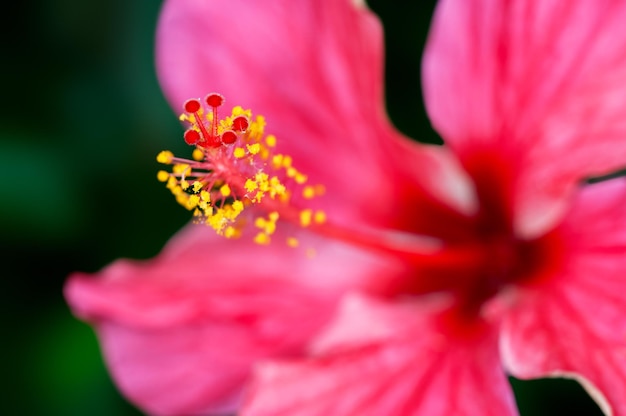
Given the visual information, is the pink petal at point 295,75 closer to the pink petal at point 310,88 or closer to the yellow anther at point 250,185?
the pink petal at point 310,88

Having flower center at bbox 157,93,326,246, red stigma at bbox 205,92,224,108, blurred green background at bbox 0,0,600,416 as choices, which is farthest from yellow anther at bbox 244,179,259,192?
blurred green background at bbox 0,0,600,416

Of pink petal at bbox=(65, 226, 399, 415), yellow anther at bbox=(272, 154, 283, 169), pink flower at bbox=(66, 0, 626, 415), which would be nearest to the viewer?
pink flower at bbox=(66, 0, 626, 415)

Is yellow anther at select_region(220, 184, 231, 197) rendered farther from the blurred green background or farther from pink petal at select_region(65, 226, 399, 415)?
the blurred green background

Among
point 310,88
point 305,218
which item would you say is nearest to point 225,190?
point 305,218

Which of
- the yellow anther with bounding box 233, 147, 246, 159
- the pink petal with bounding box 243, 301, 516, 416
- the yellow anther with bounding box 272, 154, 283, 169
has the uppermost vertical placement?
the yellow anther with bounding box 272, 154, 283, 169

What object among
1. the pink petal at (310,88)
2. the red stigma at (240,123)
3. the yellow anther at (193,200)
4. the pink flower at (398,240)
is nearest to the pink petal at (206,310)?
the pink flower at (398,240)


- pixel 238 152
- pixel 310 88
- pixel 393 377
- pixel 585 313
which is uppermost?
pixel 310 88

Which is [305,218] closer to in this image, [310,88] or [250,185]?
[250,185]
